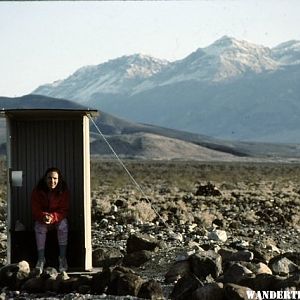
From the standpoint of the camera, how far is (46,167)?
42.7ft

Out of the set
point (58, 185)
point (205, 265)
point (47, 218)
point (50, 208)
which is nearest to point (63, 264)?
point (47, 218)

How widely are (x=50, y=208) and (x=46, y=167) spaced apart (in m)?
1.37

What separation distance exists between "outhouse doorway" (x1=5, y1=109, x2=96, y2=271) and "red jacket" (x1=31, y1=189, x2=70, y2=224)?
1.85ft

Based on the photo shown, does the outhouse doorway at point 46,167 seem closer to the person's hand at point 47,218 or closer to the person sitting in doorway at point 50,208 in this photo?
the person sitting in doorway at point 50,208

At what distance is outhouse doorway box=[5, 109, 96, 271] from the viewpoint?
12.4m

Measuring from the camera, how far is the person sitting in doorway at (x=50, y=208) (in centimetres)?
1173

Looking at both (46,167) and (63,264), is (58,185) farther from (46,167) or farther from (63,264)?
(46,167)

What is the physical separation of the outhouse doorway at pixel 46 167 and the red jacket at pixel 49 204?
22.2 inches

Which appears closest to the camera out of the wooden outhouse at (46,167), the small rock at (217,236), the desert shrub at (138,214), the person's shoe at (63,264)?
the person's shoe at (63,264)

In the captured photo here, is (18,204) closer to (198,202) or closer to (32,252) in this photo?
(32,252)

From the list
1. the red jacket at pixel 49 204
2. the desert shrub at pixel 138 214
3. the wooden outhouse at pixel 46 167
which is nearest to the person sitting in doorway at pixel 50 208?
the red jacket at pixel 49 204

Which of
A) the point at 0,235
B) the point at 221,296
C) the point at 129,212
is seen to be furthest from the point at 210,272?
the point at 129,212

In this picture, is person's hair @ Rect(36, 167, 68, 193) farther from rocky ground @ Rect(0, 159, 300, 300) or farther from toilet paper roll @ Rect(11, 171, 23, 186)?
rocky ground @ Rect(0, 159, 300, 300)

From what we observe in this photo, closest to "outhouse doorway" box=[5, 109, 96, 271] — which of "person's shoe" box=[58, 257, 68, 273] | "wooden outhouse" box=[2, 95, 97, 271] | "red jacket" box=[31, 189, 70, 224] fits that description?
"wooden outhouse" box=[2, 95, 97, 271]
